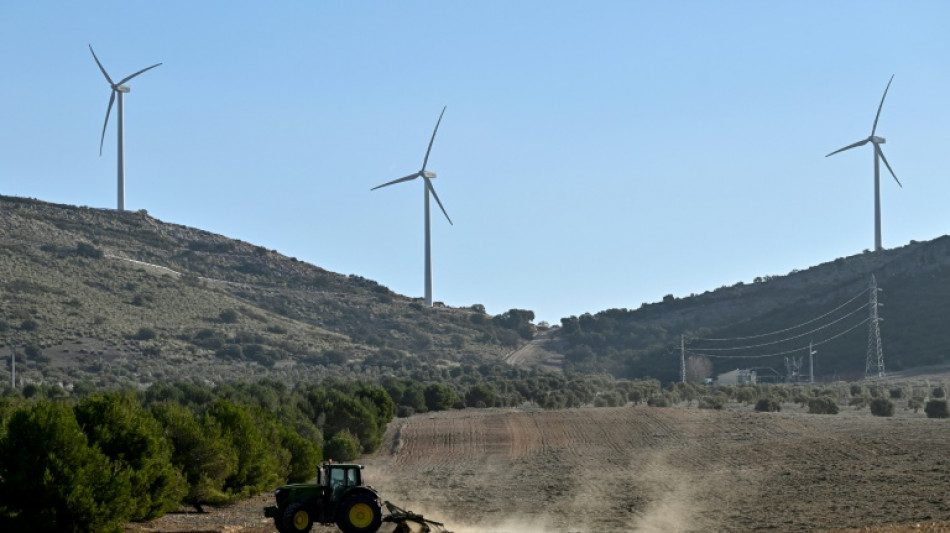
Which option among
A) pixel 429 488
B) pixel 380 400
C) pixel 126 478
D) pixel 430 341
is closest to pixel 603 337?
pixel 430 341

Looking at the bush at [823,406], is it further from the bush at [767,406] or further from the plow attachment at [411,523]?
the plow attachment at [411,523]

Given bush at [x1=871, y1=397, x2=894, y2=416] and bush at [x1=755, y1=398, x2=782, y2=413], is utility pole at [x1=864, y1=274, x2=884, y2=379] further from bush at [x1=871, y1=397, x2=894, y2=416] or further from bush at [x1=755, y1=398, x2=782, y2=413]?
bush at [x1=871, y1=397, x2=894, y2=416]

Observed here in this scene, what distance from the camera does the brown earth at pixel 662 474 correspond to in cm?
3853

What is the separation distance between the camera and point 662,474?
2104 inches

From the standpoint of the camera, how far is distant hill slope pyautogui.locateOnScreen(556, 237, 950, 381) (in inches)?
5876

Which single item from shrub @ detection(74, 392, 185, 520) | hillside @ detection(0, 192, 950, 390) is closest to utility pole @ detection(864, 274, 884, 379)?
hillside @ detection(0, 192, 950, 390)

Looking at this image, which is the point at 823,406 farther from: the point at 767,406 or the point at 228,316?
the point at 228,316

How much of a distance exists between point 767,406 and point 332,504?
60324 millimetres

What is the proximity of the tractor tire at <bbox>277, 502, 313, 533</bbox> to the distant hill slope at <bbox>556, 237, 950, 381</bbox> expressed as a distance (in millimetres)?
113142

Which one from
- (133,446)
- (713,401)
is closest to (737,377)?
(713,401)

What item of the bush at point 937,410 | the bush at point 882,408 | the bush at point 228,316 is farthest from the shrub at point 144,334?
the bush at point 937,410

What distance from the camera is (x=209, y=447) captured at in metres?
42.5

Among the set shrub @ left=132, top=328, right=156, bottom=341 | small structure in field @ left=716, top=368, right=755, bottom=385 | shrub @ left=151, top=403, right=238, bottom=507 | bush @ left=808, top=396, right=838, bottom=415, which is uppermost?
shrub @ left=132, top=328, right=156, bottom=341

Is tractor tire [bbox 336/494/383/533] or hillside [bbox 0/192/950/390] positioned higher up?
hillside [bbox 0/192/950/390]
